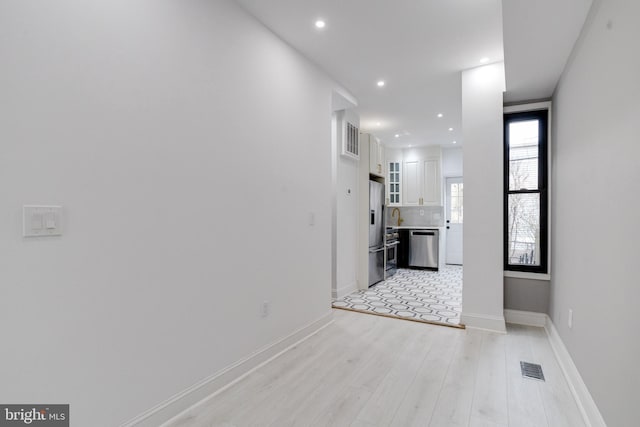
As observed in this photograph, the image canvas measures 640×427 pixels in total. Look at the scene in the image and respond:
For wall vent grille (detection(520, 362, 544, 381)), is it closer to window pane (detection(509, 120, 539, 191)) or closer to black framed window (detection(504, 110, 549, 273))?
black framed window (detection(504, 110, 549, 273))

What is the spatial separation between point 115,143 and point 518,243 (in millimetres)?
3890

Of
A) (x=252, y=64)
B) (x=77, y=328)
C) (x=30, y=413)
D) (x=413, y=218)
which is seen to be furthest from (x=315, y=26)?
(x=413, y=218)

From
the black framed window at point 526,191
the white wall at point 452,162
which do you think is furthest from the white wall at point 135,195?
the white wall at point 452,162

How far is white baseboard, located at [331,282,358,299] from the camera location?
4656mm

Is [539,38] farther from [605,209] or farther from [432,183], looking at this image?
[432,183]

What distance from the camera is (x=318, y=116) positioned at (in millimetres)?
3449

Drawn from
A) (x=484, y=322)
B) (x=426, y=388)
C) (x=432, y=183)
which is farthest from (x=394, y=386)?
(x=432, y=183)

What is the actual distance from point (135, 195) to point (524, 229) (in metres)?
3.78

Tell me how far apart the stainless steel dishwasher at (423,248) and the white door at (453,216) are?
1161mm

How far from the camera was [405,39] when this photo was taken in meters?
2.90

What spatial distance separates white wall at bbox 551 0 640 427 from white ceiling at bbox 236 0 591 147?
47cm

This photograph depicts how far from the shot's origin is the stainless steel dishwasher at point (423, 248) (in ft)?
23.5

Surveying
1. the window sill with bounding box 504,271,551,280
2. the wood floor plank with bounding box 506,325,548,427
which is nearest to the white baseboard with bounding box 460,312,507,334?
the wood floor plank with bounding box 506,325,548,427

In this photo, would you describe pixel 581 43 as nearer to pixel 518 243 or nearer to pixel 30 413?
pixel 518 243
